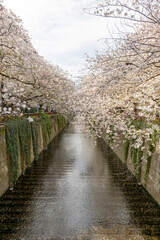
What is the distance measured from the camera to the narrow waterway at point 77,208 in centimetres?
567

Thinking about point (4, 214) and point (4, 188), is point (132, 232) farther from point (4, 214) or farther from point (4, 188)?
point (4, 188)

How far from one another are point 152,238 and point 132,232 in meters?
0.62

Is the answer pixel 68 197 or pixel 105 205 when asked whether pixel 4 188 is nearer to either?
pixel 68 197

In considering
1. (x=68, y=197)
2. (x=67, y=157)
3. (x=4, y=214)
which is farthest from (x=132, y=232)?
(x=67, y=157)

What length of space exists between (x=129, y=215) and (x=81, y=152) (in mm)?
A: 9786

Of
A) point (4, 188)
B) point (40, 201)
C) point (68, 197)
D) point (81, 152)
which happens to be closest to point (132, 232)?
point (68, 197)

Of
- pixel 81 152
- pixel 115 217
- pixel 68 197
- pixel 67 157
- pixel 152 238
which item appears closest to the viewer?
pixel 152 238

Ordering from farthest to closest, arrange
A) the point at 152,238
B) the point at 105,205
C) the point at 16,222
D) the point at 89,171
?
the point at 89,171 < the point at 105,205 < the point at 16,222 < the point at 152,238

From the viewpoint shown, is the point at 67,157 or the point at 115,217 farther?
the point at 67,157

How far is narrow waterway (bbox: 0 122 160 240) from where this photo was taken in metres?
5.67

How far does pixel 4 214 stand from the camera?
20.8 ft

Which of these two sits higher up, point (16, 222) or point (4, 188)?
point (4, 188)

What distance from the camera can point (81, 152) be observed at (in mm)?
16234

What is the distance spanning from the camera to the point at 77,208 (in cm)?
703
